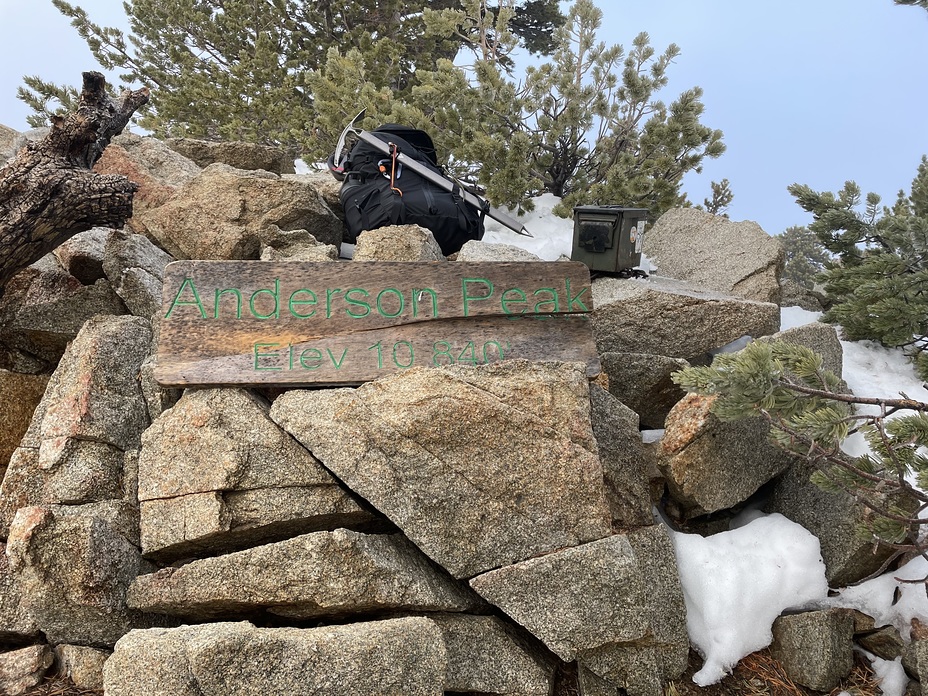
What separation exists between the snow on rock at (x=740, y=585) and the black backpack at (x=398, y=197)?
4.10 m

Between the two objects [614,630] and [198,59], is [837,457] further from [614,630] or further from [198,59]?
[198,59]

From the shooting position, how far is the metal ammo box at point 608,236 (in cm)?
659

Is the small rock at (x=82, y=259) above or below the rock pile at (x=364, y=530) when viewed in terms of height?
above

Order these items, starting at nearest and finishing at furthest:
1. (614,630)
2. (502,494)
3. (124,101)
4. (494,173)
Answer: (614,630) < (502,494) < (124,101) < (494,173)

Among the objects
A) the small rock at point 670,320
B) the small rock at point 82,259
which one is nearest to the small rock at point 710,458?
the small rock at point 670,320

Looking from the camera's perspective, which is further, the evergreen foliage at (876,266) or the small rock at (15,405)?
the evergreen foliage at (876,266)

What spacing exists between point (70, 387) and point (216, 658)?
8.54 ft

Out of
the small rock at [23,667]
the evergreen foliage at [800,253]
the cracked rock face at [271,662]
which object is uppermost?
the evergreen foliage at [800,253]

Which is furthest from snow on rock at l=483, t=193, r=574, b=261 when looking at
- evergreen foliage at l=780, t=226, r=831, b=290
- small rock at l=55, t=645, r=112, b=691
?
evergreen foliage at l=780, t=226, r=831, b=290

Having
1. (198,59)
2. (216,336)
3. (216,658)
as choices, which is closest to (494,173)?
(216,336)

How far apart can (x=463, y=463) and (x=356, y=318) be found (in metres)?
1.50

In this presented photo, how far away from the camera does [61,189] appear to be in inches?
203

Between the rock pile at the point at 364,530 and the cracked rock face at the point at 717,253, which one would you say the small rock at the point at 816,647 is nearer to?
the rock pile at the point at 364,530

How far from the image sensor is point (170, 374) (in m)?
4.71
